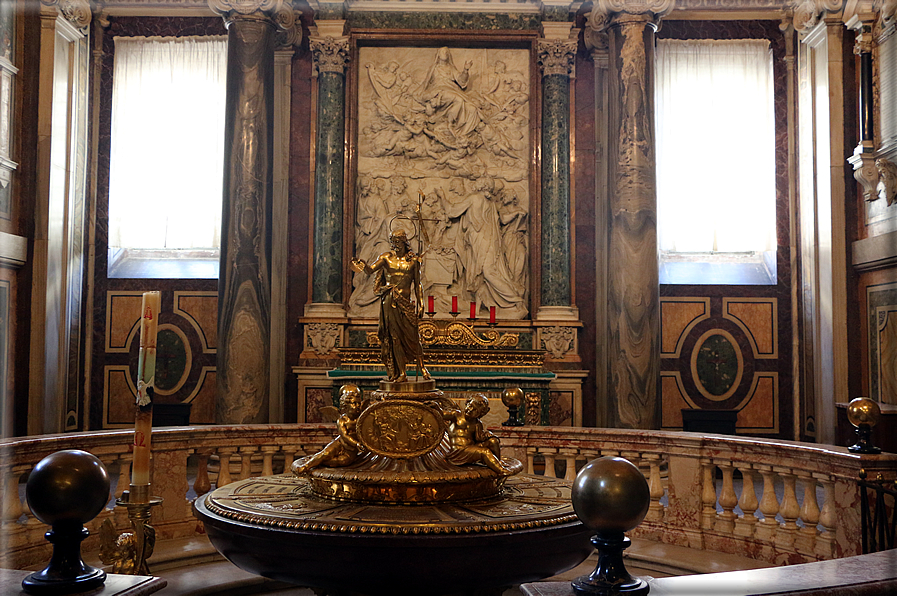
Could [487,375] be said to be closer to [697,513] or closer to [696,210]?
[697,513]

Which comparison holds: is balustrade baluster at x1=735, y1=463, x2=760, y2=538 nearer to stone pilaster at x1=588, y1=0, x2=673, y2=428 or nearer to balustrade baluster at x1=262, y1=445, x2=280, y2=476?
balustrade baluster at x1=262, y1=445, x2=280, y2=476

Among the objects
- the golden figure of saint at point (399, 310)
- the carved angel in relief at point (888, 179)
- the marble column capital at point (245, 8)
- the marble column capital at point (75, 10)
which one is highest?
the marble column capital at point (75, 10)

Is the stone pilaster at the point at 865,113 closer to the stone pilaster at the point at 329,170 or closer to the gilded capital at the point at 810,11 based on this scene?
the gilded capital at the point at 810,11

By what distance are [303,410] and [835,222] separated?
6.88 m

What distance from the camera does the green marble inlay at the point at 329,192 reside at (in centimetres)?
990

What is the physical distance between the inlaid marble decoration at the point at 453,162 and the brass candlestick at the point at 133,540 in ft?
24.6

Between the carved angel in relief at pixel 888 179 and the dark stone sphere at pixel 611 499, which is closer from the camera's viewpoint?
the dark stone sphere at pixel 611 499

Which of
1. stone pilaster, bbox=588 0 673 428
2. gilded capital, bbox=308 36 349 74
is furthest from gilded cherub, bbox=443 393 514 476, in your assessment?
gilded capital, bbox=308 36 349 74

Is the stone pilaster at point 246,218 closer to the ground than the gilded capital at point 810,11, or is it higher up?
closer to the ground

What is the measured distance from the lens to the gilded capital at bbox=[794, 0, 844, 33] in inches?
360

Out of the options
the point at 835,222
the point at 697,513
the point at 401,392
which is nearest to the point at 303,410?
the point at 697,513

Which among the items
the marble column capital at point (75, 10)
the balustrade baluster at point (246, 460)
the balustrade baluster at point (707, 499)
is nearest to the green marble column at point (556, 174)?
the balustrade baluster at point (707, 499)

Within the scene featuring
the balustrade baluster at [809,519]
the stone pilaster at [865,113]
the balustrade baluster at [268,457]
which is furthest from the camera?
the stone pilaster at [865,113]

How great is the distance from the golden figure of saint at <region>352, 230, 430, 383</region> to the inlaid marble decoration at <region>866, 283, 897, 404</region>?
6.75m
